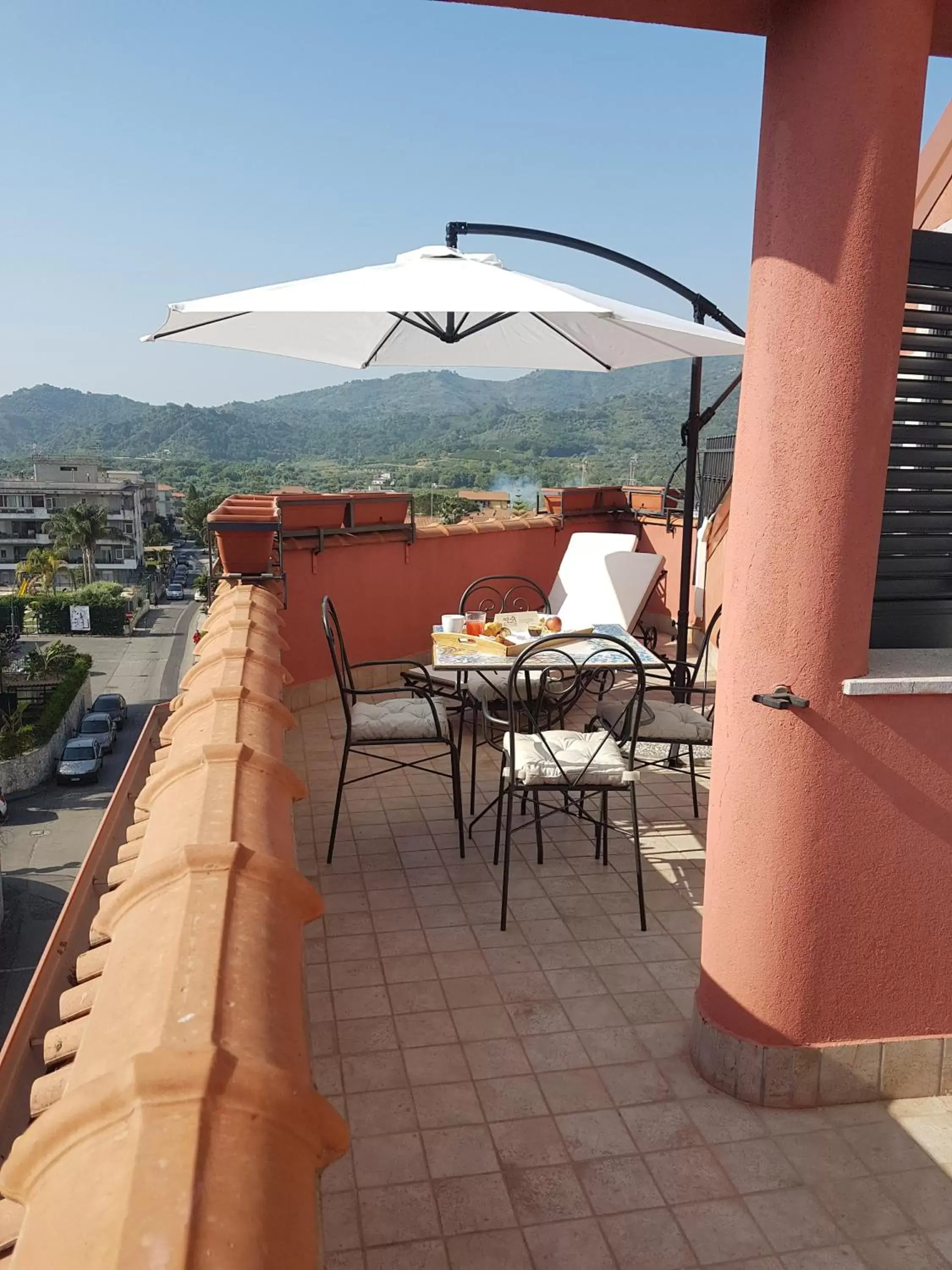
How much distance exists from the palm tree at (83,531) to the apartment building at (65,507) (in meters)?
2.54

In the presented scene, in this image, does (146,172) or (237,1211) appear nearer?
(237,1211)

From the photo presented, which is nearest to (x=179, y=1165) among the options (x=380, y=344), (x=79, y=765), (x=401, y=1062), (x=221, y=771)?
(x=221, y=771)

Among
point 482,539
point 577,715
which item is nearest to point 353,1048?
point 577,715

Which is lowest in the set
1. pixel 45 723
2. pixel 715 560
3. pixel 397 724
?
pixel 45 723

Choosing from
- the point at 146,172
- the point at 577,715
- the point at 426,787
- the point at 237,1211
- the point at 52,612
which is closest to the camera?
the point at 237,1211

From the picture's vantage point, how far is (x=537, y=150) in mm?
12586

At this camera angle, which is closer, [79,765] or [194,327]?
[194,327]

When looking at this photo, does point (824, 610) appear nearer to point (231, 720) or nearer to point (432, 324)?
point (231, 720)

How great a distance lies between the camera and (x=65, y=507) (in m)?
77.4

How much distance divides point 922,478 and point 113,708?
127 feet

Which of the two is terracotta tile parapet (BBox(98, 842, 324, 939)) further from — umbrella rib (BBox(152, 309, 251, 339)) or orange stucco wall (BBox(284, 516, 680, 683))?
orange stucco wall (BBox(284, 516, 680, 683))

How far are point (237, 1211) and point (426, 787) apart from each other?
3.98m

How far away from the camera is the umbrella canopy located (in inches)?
146

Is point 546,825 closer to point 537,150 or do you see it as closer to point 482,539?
point 482,539
